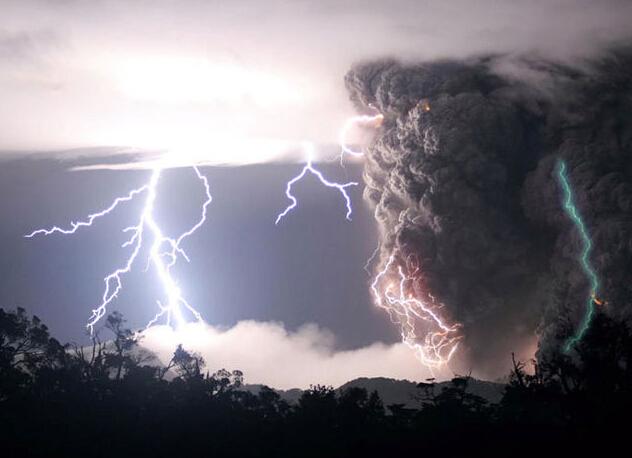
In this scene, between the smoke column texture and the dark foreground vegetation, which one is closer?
the dark foreground vegetation

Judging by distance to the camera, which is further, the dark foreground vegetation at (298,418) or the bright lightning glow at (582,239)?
the bright lightning glow at (582,239)

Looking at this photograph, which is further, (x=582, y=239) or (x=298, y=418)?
(x=582, y=239)

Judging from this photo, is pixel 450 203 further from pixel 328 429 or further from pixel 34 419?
pixel 34 419

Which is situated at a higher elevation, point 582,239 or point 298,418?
point 582,239

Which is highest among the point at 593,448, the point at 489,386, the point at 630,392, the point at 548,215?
the point at 548,215

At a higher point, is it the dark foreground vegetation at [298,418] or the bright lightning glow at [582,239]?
the bright lightning glow at [582,239]

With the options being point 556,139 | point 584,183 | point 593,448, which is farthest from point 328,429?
point 556,139

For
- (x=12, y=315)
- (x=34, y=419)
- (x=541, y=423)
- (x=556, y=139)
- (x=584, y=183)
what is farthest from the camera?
(x=556, y=139)

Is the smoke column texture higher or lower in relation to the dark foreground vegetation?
higher
